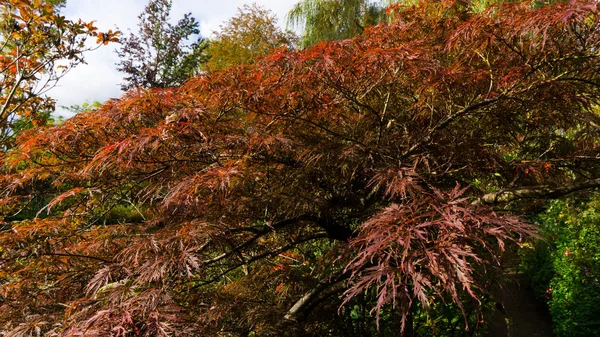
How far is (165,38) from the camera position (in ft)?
42.6

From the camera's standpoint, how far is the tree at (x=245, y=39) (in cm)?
1309

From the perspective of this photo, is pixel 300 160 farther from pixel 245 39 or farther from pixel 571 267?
pixel 245 39

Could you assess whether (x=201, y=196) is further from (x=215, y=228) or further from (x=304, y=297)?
(x=304, y=297)

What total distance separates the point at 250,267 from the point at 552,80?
2.47 meters

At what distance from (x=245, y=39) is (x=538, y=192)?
12.0 m

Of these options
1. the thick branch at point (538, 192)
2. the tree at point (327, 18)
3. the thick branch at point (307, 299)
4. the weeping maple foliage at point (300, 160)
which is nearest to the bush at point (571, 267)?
the thick branch at point (538, 192)

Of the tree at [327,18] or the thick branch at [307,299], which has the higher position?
the tree at [327,18]

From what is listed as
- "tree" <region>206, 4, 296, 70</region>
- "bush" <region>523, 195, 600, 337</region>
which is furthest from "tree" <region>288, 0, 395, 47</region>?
"bush" <region>523, 195, 600, 337</region>

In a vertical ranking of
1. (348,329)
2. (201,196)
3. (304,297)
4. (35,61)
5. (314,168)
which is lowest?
(348,329)

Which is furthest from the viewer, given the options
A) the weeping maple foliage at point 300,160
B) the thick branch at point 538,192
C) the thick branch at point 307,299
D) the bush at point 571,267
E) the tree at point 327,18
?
the tree at point 327,18

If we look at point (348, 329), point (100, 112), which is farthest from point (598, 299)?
point (100, 112)

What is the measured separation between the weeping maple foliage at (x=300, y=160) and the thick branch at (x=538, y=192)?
0.04 feet

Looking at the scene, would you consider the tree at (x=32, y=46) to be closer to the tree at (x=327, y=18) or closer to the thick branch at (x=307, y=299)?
the thick branch at (x=307, y=299)

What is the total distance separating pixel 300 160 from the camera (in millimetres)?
2467
